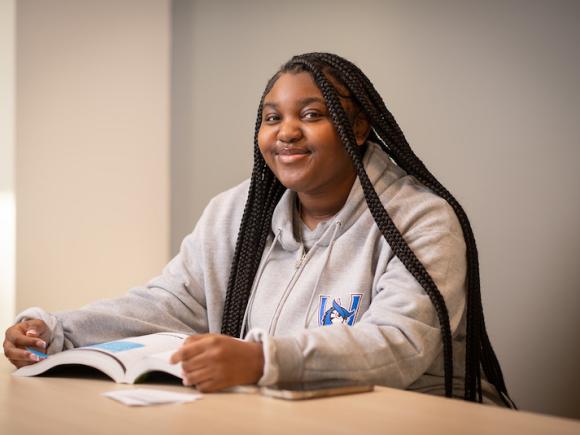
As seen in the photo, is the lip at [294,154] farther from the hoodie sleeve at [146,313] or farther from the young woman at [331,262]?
the hoodie sleeve at [146,313]

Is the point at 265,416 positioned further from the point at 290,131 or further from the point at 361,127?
the point at 361,127

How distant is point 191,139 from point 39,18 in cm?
80

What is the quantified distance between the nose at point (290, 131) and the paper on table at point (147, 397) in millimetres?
759

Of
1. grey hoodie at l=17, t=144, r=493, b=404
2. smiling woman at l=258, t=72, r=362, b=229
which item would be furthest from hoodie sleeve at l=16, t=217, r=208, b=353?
smiling woman at l=258, t=72, r=362, b=229

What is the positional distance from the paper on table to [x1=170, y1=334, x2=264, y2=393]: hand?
0.11 ft

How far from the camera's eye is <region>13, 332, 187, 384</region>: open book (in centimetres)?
148

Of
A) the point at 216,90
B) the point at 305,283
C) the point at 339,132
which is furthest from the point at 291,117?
the point at 216,90

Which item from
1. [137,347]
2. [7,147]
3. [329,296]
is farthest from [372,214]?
[7,147]

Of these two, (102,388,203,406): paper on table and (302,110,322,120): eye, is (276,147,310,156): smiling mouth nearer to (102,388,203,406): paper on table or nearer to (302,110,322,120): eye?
(302,110,322,120): eye

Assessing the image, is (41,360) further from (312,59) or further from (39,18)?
(39,18)

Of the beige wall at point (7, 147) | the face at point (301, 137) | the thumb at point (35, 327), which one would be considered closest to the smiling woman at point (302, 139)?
the face at point (301, 137)

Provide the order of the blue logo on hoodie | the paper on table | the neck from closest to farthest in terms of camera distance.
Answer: the paper on table < the blue logo on hoodie < the neck

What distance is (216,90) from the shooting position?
3.56m

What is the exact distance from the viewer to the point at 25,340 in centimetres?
172
